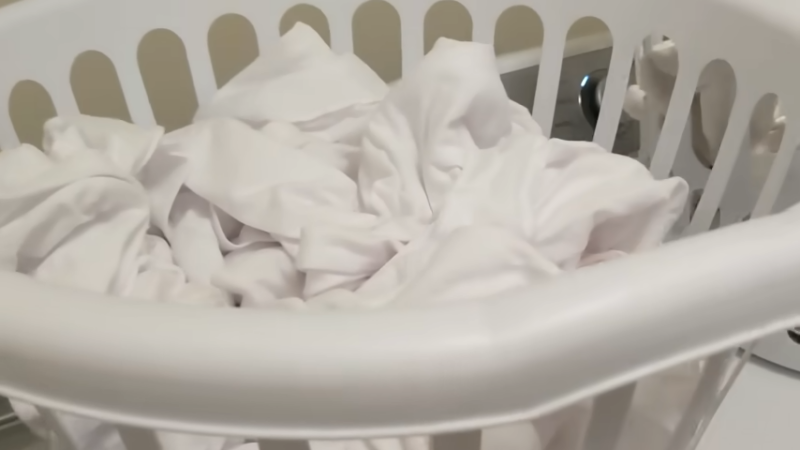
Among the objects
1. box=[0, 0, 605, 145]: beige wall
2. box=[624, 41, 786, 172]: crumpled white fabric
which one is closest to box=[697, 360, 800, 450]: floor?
box=[624, 41, 786, 172]: crumpled white fabric

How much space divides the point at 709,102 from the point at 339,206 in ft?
0.95

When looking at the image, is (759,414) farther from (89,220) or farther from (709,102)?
(89,220)

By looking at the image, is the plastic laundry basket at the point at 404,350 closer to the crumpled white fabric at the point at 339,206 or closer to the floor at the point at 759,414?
the crumpled white fabric at the point at 339,206

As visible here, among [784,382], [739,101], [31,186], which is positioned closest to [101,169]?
[31,186]

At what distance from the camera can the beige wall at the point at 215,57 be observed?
0.67 m

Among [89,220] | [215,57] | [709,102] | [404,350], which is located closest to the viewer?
[404,350]

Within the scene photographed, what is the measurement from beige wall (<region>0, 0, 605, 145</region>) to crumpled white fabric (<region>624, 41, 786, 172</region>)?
26cm

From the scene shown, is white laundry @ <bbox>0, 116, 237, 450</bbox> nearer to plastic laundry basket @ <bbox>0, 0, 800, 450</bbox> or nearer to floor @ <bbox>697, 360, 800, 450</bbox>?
plastic laundry basket @ <bbox>0, 0, 800, 450</bbox>

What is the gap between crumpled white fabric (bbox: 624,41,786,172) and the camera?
569mm

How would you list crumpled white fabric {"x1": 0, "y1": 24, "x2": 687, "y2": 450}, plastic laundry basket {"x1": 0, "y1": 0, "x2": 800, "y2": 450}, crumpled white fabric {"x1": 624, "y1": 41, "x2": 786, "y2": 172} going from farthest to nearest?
crumpled white fabric {"x1": 624, "y1": 41, "x2": 786, "y2": 172}
crumpled white fabric {"x1": 0, "y1": 24, "x2": 687, "y2": 450}
plastic laundry basket {"x1": 0, "y1": 0, "x2": 800, "y2": 450}

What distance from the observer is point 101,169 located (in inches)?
19.2

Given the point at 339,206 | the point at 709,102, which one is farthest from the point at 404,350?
the point at 709,102

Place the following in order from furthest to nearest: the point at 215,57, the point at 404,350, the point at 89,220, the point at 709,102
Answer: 1. the point at 215,57
2. the point at 709,102
3. the point at 89,220
4. the point at 404,350

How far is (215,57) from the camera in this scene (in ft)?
2.40
